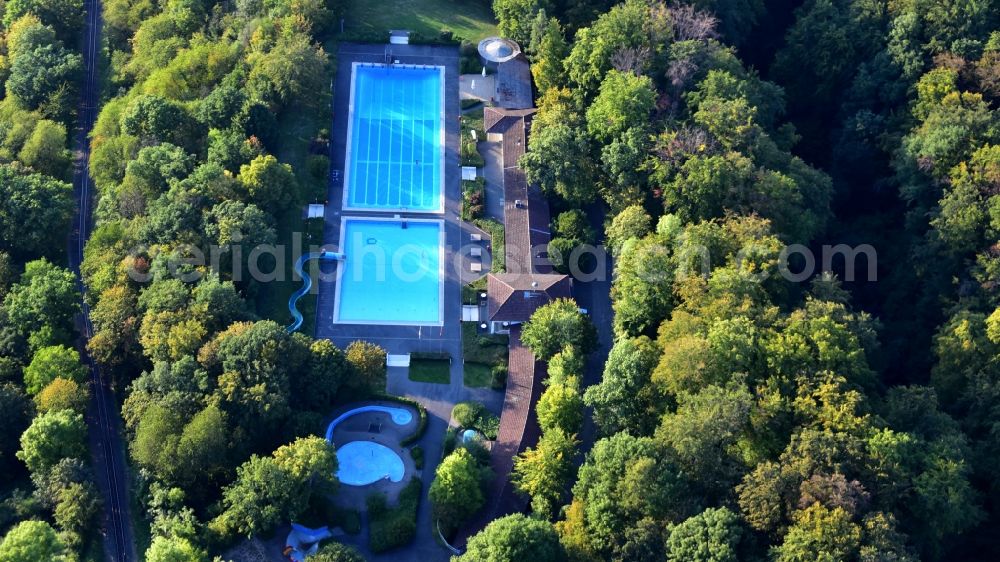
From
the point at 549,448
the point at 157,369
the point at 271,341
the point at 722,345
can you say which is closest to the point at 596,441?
the point at 549,448

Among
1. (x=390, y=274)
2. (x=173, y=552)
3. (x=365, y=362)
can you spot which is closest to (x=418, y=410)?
(x=365, y=362)

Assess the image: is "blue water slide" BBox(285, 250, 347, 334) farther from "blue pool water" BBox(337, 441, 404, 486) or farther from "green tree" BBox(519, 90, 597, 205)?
"green tree" BBox(519, 90, 597, 205)

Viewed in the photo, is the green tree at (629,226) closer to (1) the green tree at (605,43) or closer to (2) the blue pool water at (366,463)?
(1) the green tree at (605,43)

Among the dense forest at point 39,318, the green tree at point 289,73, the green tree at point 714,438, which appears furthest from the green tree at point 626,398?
the green tree at point 289,73

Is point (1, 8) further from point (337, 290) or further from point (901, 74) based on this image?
point (901, 74)

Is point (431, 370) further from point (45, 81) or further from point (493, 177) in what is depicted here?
point (45, 81)

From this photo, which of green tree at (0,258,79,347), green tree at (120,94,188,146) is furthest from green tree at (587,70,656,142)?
green tree at (0,258,79,347)

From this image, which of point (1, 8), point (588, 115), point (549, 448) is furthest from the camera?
point (1, 8)

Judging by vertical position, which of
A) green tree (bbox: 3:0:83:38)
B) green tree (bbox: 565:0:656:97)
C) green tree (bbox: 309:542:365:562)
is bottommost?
green tree (bbox: 309:542:365:562)
